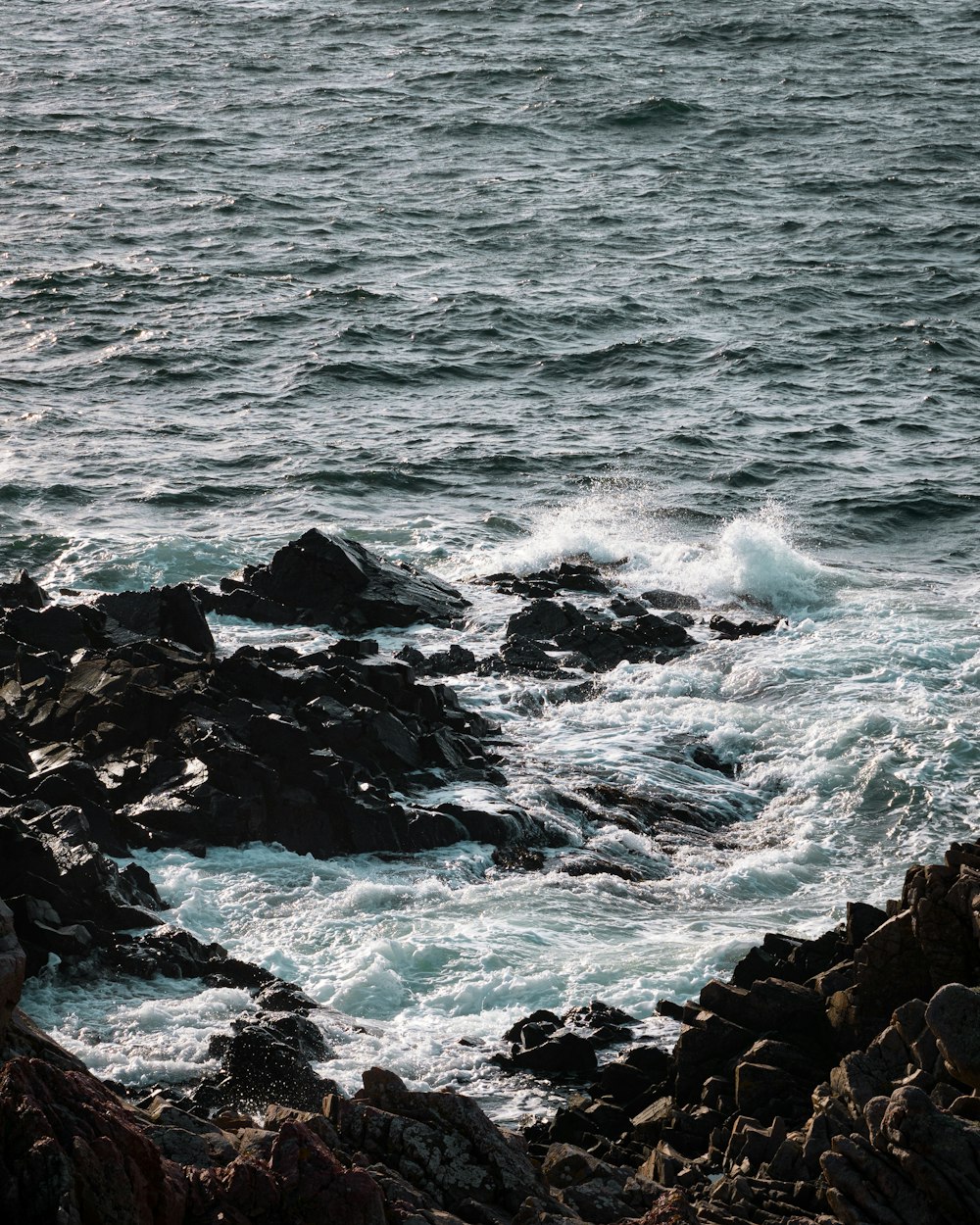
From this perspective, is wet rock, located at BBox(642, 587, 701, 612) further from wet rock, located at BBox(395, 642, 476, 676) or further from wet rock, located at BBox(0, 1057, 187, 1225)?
wet rock, located at BBox(0, 1057, 187, 1225)

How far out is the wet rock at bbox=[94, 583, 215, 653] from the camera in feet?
81.0

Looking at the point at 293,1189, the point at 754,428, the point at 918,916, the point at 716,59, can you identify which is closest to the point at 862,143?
the point at 716,59

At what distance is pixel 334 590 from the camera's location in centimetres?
2764

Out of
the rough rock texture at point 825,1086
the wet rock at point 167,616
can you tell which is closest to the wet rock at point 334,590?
the wet rock at point 167,616

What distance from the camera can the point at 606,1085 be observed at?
14227mm

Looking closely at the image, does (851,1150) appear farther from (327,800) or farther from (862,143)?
(862,143)

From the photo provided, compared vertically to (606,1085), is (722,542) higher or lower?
lower

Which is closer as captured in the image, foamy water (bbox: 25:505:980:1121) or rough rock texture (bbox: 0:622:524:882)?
foamy water (bbox: 25:505:980:1121)

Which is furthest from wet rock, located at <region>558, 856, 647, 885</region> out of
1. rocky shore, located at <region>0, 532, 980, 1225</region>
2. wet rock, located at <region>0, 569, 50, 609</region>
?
wet rock, located at <region>0, 569, 50, 609</region>

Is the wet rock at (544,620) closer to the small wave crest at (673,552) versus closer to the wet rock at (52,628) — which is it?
the small wave crest at (673,552)

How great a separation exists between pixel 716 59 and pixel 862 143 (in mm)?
11619

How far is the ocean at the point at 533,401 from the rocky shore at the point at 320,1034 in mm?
612

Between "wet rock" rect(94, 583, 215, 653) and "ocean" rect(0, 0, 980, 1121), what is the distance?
1.08 meters

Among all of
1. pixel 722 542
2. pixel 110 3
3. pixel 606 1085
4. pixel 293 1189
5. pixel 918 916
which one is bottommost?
pixel 722 542
